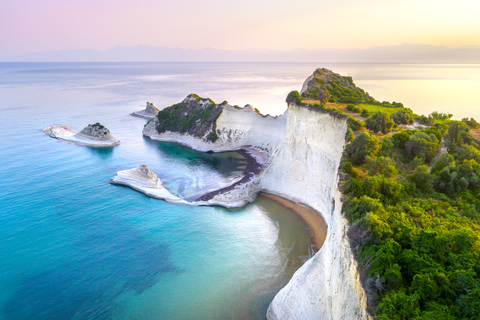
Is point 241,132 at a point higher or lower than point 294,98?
lower

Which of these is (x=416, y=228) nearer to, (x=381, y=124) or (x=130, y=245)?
(x=381, y=124)

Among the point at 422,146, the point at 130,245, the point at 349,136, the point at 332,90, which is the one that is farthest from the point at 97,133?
the point at 422,146

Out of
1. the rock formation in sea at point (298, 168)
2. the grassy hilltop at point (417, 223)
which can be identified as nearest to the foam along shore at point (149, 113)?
the rock formation in sea at point (298, 168)

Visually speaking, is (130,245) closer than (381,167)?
No

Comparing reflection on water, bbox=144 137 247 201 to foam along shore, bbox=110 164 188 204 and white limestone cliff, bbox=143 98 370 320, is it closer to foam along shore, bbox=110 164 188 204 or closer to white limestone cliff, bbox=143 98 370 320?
foam along shore, bbox=110 164 188 204

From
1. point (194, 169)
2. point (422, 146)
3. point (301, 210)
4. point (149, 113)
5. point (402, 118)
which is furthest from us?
point (149, 113)

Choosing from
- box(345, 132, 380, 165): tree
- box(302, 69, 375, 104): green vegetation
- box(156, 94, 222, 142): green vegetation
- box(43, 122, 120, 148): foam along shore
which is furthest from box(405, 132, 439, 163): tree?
box(43, 122, 120, 148): foam along shore

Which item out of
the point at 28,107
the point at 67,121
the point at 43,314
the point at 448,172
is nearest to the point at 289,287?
the point at 448,172
